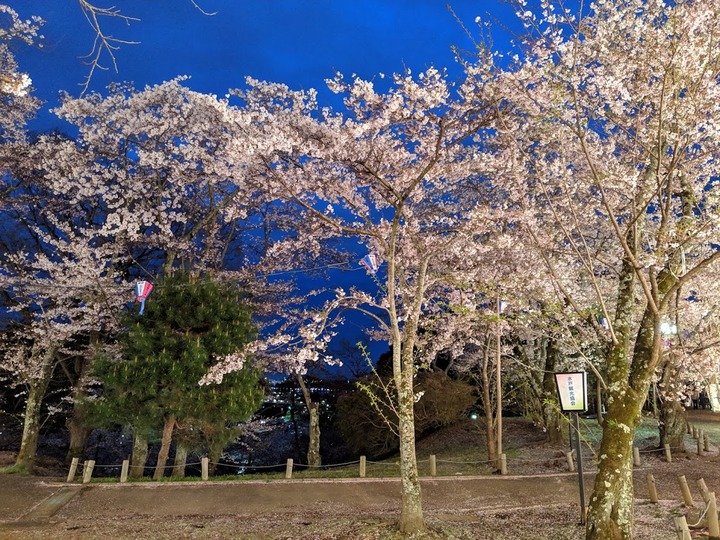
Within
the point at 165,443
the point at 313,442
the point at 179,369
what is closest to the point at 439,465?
the point at 313,442

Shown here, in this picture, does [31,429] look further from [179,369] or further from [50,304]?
[179,369]

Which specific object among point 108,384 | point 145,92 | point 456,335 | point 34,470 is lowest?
point 34,470

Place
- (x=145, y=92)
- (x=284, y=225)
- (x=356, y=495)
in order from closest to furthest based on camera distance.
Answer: (x=356, y=495) → (x=145, y=92) → (x=284, y=225)

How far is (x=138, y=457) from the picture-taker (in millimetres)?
13750

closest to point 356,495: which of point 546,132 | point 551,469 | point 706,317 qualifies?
point 551,469

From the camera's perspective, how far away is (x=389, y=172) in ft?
31.3

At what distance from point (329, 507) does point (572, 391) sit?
572cm

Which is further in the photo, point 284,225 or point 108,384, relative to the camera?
point 284,225

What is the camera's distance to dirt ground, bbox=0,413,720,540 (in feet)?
25.8

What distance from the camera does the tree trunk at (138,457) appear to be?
13.4 m

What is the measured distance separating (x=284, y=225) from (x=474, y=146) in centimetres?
777

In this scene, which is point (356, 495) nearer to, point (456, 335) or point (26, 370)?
point (456, 335)

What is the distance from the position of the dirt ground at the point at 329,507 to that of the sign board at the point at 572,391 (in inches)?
74.9

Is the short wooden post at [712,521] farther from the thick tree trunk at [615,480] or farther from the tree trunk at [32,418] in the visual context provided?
the tree trunk at [32,418]
